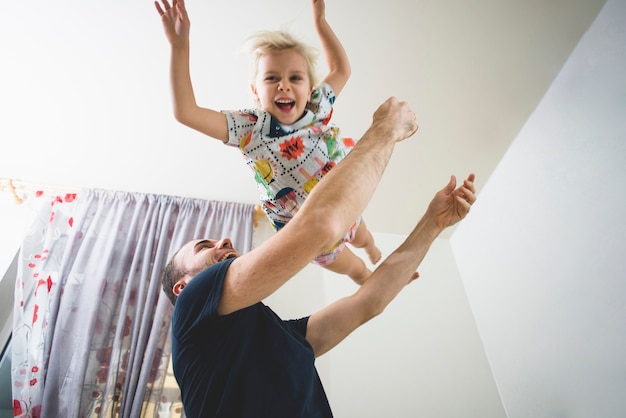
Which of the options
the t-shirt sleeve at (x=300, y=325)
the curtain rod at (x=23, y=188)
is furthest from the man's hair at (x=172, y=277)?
the curtain rod at (x=23, y=188)

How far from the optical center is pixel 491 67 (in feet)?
5.24

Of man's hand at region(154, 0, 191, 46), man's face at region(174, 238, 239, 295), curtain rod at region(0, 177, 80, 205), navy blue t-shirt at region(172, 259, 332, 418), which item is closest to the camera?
navy blue t-shirt at region(172, 259, 332, 418)

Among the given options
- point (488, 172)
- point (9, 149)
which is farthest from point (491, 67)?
point (9, 149)

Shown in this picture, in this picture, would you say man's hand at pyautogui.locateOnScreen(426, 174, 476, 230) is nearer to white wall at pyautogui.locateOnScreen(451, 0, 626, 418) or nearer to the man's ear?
white wall at pyautogui.locateOnScreen(451, 0, 626, 418)

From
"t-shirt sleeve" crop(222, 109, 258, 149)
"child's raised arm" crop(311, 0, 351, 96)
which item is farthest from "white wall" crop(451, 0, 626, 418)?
"t-shirt sleeve" crop(222, 109, 258, 149)

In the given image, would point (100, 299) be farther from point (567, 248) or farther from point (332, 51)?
point (567, 248)

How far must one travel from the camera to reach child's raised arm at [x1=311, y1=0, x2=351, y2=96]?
3.84 ft

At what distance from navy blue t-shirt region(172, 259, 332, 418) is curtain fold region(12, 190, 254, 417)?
Result: 3.25 feet

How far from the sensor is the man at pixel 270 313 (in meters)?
0.64

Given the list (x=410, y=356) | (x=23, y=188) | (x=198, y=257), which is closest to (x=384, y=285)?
(x=198, y=257)

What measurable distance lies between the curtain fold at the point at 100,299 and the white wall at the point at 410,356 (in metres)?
0.58

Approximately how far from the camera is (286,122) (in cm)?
110

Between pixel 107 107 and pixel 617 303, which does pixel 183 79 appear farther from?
pixel 617 303

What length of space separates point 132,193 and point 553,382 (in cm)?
238
